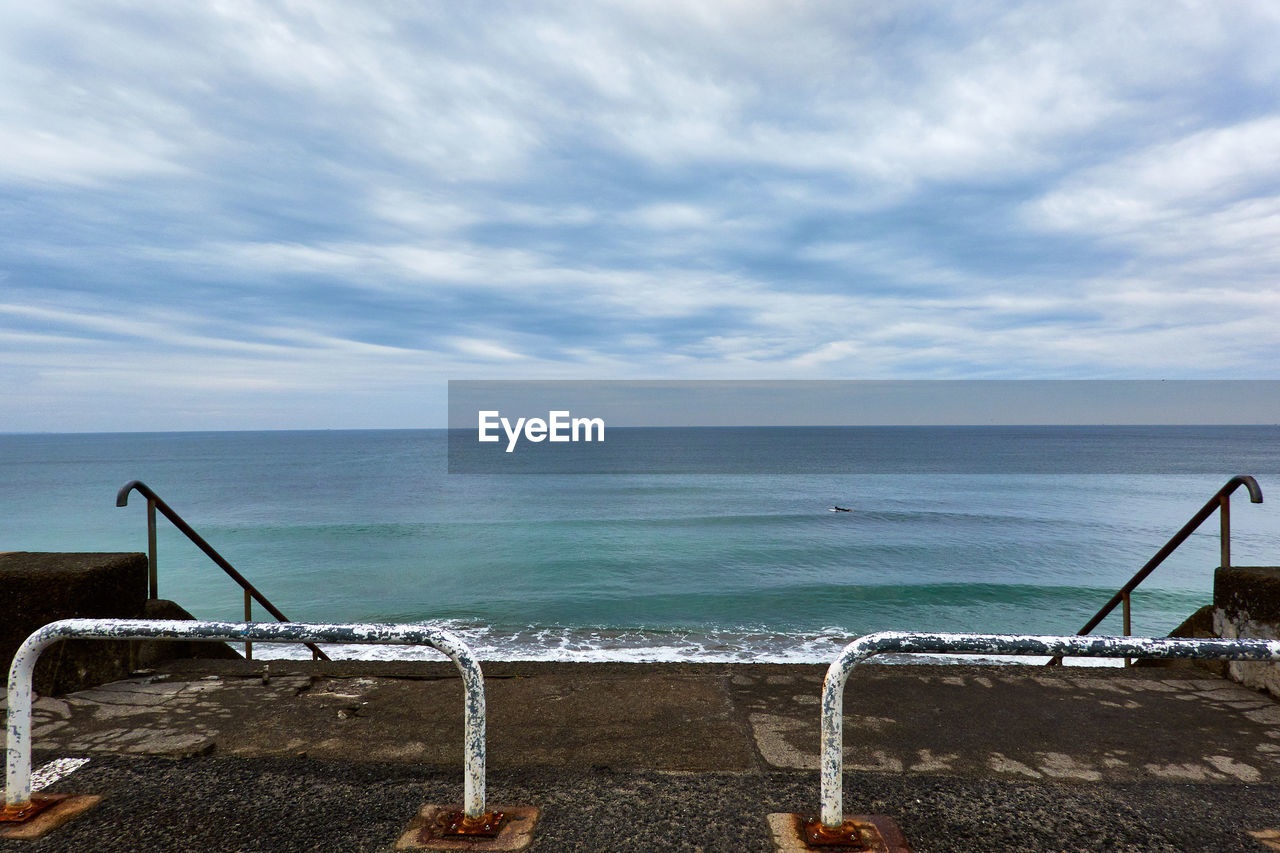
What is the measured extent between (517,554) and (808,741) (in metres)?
20.2

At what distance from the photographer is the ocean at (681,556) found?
1404 centimetres

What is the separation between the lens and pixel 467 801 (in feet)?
7.68

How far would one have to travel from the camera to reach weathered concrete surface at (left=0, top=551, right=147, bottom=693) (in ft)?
11.9

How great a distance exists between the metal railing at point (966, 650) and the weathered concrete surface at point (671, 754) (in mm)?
312

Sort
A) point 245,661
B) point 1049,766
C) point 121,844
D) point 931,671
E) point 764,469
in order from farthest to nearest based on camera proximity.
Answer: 1. point 764,469
2. point 245,661
3. point 931,671
4. point 1049,766
5. point 121,844

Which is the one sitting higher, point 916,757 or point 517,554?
point 916,757

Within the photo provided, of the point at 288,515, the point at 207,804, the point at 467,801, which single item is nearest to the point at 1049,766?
the point at 467,801

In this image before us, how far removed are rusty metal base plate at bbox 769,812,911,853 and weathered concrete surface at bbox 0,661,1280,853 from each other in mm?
67

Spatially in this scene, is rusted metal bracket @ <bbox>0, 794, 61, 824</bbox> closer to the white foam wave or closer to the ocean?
the white foam wave

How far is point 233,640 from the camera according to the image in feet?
7.30

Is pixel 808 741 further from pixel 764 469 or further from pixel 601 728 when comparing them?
pixel 764 469

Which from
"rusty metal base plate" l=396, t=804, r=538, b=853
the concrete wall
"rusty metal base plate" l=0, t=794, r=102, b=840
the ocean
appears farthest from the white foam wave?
"rusty metal base plate" l=396, t=804, r=538, b=853

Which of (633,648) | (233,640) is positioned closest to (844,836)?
(233,640)

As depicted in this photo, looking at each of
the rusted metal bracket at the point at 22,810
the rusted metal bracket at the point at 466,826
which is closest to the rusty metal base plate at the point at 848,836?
the rusted metal bracket at the point at 466,826
